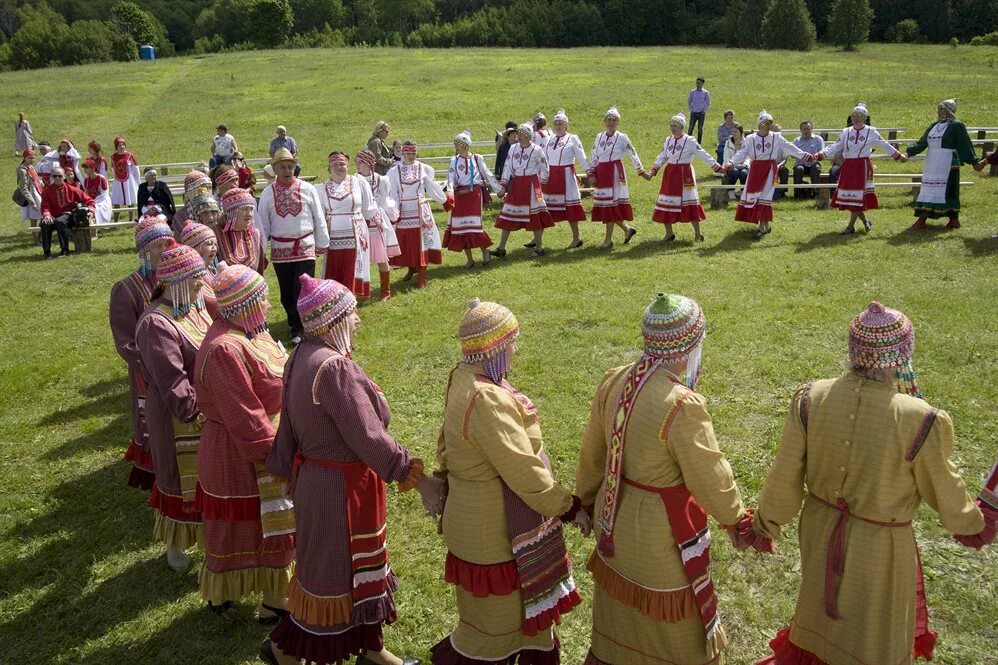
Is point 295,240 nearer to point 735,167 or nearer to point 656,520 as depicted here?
point 656,520

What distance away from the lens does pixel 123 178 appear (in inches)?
738

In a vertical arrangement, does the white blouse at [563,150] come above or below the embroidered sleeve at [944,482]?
above

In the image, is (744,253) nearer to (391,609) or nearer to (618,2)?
(391,609)

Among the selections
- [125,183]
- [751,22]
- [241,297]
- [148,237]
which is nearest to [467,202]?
[148,237]

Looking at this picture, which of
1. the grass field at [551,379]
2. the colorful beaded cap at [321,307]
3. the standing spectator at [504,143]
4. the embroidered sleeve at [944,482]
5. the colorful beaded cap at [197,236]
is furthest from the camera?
the standing spectator at [504,143]

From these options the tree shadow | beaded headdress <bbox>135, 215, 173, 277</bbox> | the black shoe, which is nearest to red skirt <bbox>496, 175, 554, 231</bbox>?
the tree shadow

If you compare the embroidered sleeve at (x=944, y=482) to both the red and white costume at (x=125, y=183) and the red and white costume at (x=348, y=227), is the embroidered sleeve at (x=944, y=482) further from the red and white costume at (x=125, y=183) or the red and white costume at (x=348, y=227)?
the red and white costume at (x=125, y=183)

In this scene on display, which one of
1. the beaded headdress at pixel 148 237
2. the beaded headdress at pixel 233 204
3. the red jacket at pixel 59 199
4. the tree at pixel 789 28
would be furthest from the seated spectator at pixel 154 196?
the tree at pixel 789 28

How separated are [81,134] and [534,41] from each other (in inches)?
1744

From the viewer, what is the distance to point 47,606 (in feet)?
16.5

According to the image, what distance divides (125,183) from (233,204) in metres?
13.8

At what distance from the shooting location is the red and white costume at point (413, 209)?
10648mm

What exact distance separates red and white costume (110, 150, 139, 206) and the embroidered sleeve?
18.9 metres

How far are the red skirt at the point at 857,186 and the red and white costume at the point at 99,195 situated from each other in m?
14.6
